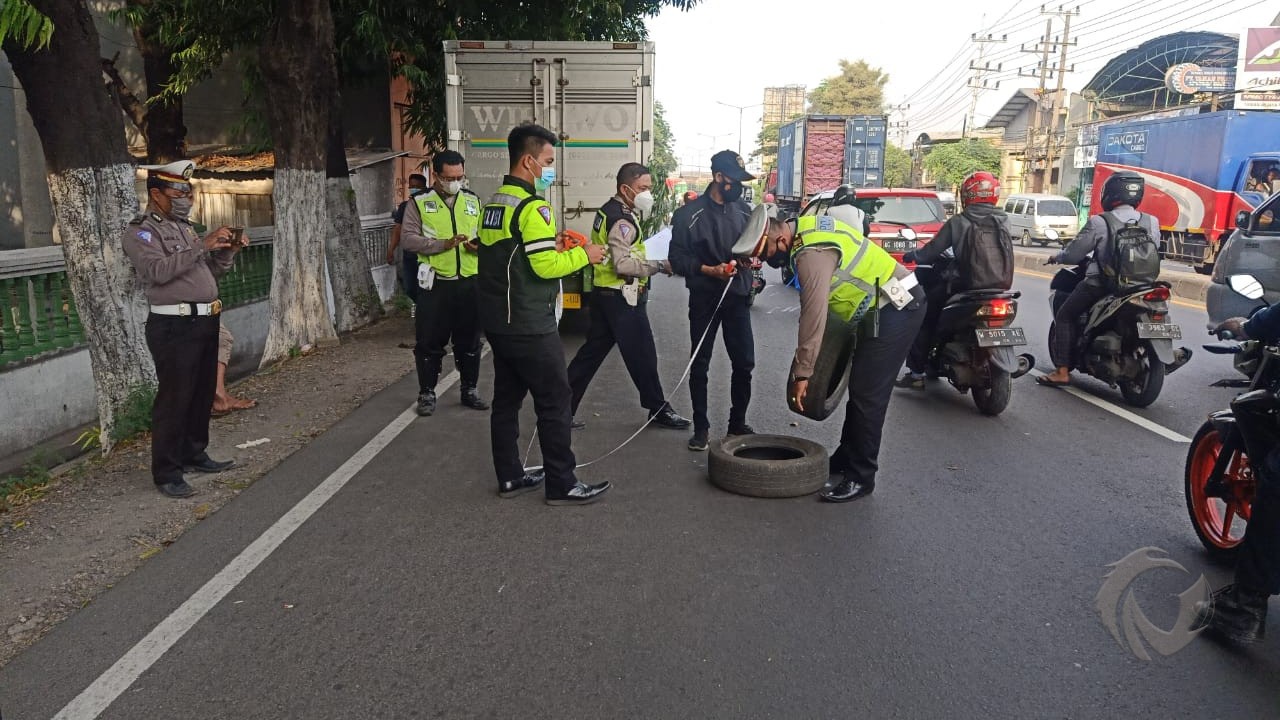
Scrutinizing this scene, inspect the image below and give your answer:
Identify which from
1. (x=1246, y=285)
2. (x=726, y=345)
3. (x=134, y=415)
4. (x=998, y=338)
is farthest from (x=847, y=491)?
(x=134, y=415)

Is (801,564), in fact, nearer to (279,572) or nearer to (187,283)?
(279,572)

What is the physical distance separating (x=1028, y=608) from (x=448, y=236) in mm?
5067

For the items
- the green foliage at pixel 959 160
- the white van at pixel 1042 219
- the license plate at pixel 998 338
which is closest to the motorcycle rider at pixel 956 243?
the license plate at pixel 998 338

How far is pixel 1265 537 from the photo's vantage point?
348 cm

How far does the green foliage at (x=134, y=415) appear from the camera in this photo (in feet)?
21.1

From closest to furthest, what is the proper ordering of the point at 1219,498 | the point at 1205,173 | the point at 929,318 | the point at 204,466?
the point at 1219,498 < the point at 204,466 < the point at 929,318 < the point at 1205,173

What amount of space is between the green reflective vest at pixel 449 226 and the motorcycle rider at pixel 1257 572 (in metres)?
5.33

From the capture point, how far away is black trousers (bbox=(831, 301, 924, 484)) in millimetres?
5191

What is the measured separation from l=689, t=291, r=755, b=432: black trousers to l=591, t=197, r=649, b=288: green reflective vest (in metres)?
0.47

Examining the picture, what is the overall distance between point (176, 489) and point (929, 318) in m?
5.81

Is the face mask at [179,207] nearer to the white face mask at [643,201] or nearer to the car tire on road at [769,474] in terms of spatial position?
the white face mask at [643,201]

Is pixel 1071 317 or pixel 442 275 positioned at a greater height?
pixel 442 275

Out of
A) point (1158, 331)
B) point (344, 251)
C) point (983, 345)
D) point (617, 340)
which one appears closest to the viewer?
point (617, 340)

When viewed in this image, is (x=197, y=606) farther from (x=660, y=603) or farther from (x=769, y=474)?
(x=769, y=474)
